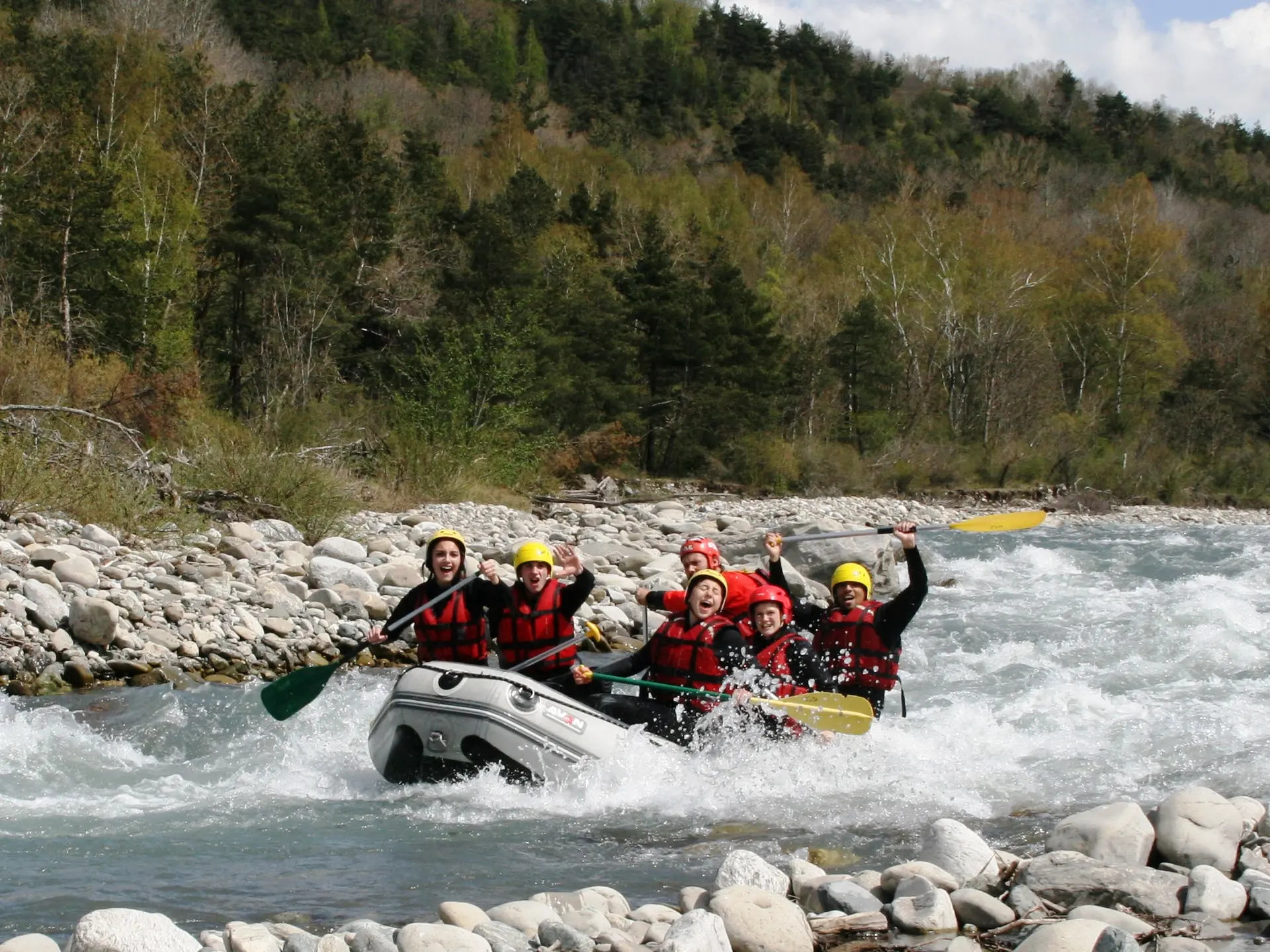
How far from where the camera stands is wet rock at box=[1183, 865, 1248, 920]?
435 cm

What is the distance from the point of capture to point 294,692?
6930 millimetres

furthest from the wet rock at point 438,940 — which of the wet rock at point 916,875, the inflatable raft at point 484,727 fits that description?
the inflatable raft at point 484,727

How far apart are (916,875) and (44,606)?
6.21 metres

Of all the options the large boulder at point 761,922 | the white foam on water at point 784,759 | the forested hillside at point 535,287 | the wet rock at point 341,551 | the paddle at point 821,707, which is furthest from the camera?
the forested hillside at point 535,287

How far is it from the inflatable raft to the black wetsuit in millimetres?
1554

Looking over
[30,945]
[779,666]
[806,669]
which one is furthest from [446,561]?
[30,945]

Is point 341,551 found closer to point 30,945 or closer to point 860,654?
point 860,654

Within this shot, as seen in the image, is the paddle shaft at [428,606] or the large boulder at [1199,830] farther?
the paddle shaft at [428,606]

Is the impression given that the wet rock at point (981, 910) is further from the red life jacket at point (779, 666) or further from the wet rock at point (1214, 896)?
the red life jacket at point (779, 666)

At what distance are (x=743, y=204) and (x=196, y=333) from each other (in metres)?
26.8

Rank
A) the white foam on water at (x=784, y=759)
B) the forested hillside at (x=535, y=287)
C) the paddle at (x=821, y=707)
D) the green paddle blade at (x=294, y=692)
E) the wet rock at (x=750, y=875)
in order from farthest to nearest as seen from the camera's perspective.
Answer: the forested hillside at (x=535, y=287) → the green paddle blade at (x=294, y=692) → the paddle at (x=821, y=707) → the white foam on water at (x=784, y=759) → the wet rock at (x=750, y=875)

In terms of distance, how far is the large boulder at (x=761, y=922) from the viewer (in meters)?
3.93

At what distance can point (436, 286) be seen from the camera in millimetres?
27031

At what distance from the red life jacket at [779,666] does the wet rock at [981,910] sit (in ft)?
8.37
